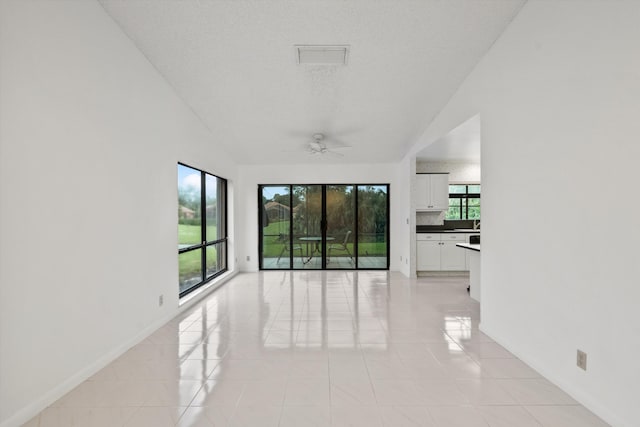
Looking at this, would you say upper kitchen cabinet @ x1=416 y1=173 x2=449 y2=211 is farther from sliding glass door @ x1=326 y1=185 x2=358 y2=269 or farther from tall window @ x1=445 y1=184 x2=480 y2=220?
sliding glass door @ x1=326 y1=185 x2=358 y2=269

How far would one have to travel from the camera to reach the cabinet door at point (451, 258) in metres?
6.52

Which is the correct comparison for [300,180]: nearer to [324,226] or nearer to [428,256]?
[324,226]

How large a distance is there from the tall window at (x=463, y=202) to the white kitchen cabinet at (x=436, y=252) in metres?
1.12

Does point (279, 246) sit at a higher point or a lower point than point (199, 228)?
lower

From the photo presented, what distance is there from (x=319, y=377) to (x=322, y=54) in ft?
9.90

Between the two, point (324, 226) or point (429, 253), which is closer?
point (429, 253)

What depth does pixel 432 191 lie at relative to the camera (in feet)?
22.7
